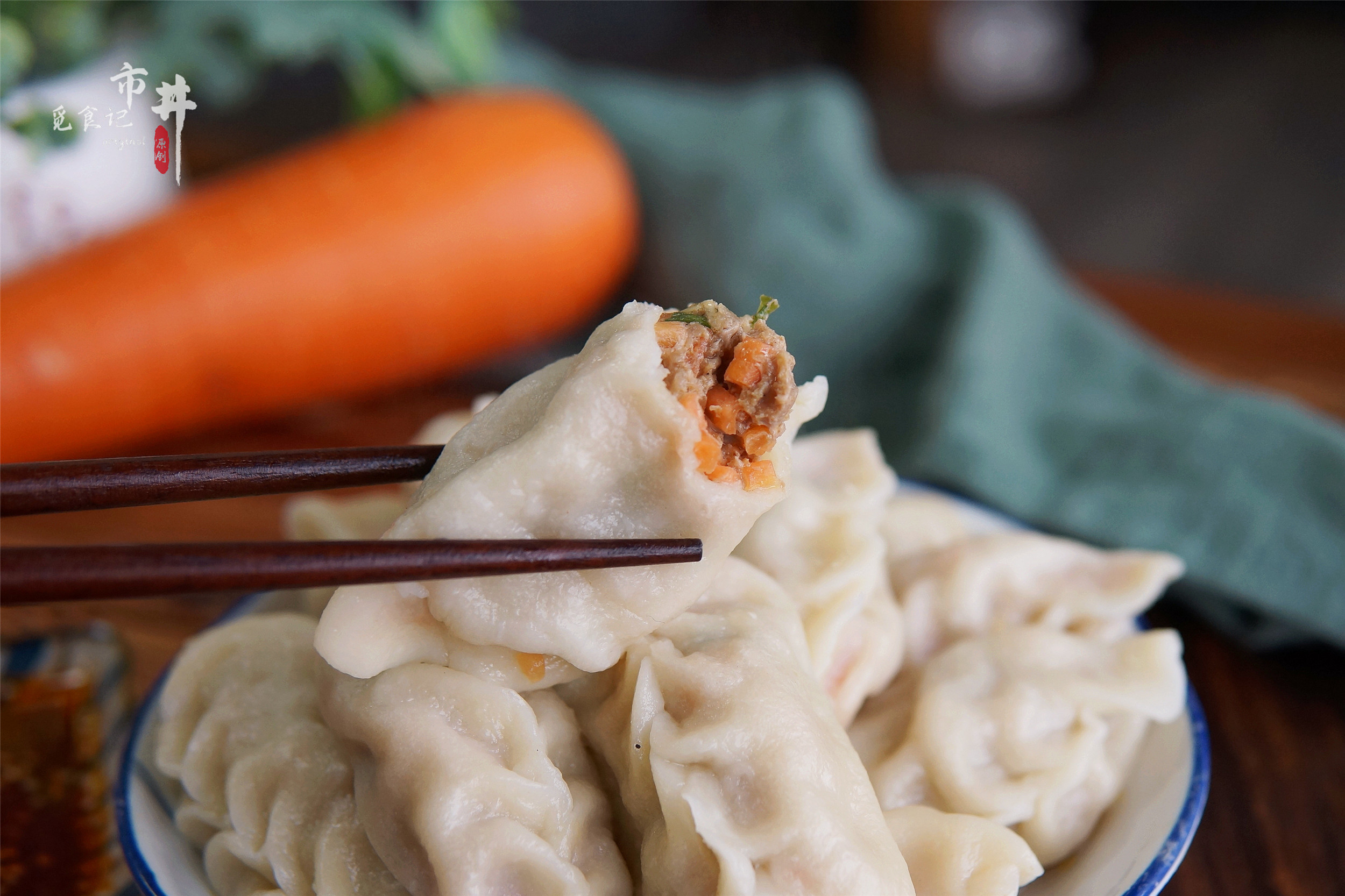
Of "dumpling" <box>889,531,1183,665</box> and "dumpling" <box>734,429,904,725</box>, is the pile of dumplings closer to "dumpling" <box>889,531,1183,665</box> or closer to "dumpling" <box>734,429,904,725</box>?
"dumpling" <box>734,429,904,725</box>

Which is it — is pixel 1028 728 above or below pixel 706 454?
below

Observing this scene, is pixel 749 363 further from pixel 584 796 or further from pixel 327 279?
pixel 327 279

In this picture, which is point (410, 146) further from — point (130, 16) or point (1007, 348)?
point (1007, 348)

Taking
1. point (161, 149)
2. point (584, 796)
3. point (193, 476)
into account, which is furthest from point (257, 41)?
point (584, 796)

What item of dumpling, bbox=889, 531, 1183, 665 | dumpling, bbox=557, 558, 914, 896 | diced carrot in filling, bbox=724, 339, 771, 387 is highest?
diced carrot in filling, bbox=724, 339, 771, 387

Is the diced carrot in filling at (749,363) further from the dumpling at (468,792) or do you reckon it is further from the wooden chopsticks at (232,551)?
the dumpling at (468,792)

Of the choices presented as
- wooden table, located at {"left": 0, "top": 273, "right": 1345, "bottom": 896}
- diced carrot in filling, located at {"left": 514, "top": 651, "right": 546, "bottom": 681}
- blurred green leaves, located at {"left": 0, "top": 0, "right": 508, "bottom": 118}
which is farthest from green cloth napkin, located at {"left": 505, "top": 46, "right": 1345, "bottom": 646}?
diced carrot in filling, located at {"left": 514, "top": 651, "right": 546, "bottom": 681}

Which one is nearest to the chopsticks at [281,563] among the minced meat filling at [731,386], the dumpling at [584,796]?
the minced meat filling at [731,386]
